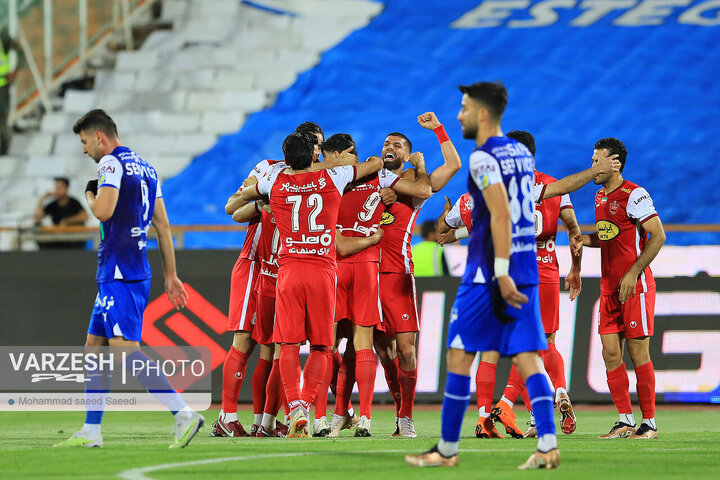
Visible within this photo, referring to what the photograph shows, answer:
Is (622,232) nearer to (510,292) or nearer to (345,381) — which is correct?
(345,381)

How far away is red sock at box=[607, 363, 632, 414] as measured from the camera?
9.28 m

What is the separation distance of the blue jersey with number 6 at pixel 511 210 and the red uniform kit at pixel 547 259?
113 inches

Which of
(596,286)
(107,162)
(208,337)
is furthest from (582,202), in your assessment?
(107,162)

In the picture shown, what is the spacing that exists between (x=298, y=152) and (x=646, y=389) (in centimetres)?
360

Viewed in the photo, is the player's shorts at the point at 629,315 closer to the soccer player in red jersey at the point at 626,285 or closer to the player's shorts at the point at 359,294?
the soccer player in red jersey at the point at 626,285

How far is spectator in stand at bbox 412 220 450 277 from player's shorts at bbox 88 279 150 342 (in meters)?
6.45

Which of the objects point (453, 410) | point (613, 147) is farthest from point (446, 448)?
point (613, 147)

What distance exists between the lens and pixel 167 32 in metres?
25.1

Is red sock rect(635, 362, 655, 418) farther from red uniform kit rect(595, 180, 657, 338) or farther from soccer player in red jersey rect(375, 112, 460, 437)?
soccer player in red jersey rect(375, 112, 460, 437)

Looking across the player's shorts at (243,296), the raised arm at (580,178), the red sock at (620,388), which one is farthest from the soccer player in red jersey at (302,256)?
the red sock at (620,388)

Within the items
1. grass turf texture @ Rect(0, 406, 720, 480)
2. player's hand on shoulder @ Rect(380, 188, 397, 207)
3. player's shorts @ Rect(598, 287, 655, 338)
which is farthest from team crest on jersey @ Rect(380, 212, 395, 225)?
player's shorts @ Rect(598, 287, 655, 338)

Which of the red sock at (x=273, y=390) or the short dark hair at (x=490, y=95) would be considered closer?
the short dark hair at (x=490, y=95)

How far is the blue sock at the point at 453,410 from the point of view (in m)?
6.32

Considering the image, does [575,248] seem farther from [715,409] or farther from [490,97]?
[715,409]
